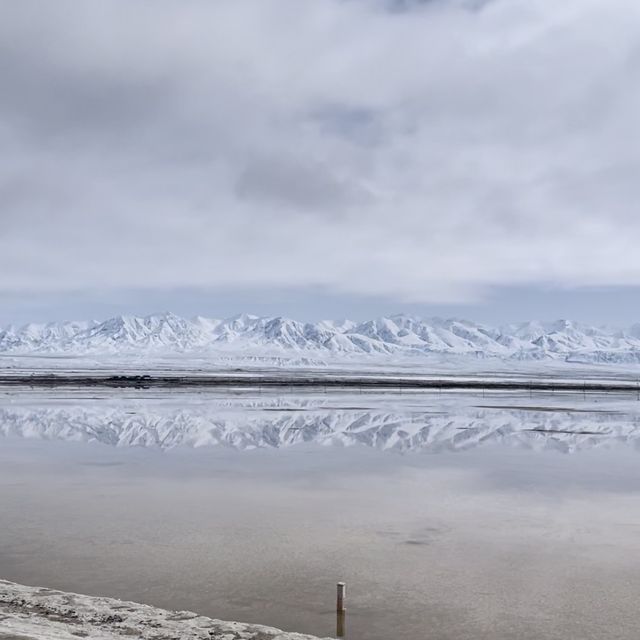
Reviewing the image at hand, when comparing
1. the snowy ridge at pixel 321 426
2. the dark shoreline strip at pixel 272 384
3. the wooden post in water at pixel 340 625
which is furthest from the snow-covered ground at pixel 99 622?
the dark shoreline strip at pixel 272 384

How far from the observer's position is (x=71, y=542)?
1352cm

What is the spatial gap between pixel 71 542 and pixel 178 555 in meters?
2.44

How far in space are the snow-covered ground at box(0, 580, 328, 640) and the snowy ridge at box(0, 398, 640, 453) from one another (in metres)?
17.7

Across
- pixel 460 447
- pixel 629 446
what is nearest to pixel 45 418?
pixel 460 447

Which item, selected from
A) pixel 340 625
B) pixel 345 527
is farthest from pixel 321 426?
pixel 340 625

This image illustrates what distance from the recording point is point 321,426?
36594mm

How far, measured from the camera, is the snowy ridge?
30000 mm

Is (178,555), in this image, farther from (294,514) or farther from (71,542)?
(294,514)

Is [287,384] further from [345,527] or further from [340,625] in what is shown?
[340,625]

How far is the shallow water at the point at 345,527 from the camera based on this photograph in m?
10.4

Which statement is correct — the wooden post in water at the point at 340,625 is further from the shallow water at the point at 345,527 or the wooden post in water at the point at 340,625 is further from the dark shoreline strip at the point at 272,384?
the dark shoreline strip at the point at 272,384

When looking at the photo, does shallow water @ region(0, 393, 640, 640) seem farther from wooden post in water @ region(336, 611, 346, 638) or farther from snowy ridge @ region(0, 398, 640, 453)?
snowy ridge @ region(0, 398, 640, 453)

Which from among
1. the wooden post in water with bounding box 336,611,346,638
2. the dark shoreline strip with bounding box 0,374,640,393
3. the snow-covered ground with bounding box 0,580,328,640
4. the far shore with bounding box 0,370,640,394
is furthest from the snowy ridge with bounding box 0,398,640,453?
the dark shoreline strip with bounding box 0,374,640,393

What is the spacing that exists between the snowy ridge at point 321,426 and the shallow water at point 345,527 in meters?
0.37
